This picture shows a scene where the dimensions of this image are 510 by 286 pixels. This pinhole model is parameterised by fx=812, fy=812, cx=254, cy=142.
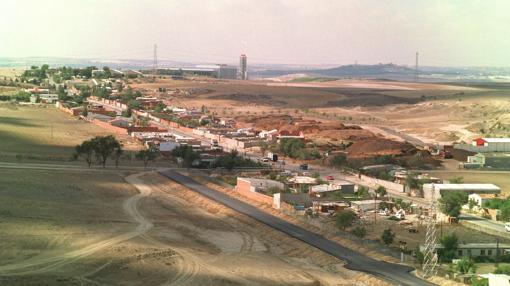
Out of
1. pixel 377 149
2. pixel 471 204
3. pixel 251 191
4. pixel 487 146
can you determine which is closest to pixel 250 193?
pixel 251 191

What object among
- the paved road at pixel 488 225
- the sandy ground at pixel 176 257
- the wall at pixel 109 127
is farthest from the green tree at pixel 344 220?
the wall at pixel 109 127

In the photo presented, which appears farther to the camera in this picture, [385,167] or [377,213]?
[385,167]

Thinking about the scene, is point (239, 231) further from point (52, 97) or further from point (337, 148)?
point (52, 97)

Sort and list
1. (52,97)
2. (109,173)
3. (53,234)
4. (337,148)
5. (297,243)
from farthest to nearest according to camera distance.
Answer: (52,97)
(337,148)
(109,173)
(297,243)
(53,234)

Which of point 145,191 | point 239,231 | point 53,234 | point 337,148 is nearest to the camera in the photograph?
point 53,234

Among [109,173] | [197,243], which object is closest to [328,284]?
[197,243]

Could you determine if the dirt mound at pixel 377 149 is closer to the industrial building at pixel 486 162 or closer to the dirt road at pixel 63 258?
the industrial building at pixel 486 162

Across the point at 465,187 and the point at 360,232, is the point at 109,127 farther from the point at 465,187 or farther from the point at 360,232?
the point at 360,232

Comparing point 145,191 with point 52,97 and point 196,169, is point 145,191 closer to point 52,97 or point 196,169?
point 196,169
